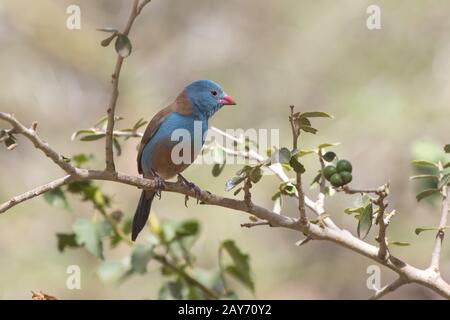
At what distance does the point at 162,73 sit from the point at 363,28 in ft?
6.95

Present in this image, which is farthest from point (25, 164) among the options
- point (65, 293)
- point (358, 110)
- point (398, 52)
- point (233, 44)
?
point (398, 52)

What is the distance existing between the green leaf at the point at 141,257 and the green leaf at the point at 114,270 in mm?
201

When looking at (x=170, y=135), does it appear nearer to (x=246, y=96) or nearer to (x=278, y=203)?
(x=278, y=203)

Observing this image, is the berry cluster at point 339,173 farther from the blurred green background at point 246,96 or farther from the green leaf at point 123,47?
the blurred green background at point 246,96

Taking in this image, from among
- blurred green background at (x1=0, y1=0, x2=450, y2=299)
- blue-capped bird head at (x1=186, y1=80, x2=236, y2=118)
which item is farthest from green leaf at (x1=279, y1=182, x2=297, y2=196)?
blurred green background at (x1=0, y1=0, x2=450, y2=299)

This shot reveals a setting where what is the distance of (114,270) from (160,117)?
1016mm

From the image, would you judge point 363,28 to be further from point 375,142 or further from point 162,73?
point 162,73

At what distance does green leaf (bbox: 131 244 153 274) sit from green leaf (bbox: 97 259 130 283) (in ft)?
0.66

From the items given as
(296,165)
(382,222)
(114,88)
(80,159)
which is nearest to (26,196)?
(114,88)

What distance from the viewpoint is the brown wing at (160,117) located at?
13.8ft

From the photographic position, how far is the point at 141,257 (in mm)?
3484

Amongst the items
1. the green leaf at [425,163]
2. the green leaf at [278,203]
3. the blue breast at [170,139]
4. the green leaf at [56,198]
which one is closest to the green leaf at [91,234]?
the green leaf at [56,198]

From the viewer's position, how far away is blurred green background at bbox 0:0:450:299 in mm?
6016

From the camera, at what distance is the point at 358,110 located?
615cm
